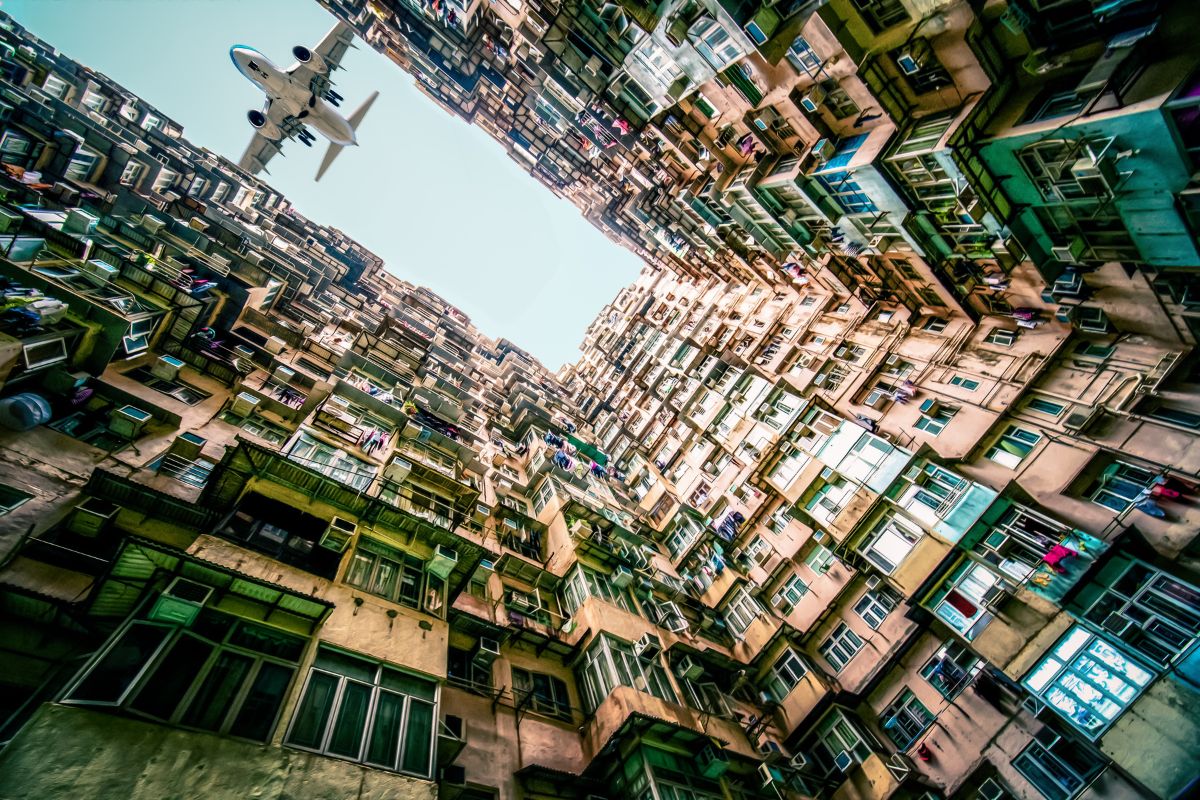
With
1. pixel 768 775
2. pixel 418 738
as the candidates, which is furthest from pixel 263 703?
pixel 768 775

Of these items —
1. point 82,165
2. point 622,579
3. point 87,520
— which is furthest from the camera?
point 82,165

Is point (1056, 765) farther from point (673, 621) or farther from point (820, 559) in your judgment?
point (673, 621)

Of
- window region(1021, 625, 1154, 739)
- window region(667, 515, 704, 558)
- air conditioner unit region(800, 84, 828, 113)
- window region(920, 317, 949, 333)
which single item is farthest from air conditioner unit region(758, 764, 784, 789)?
air conditioner unit region(800, 84, 828, 113)

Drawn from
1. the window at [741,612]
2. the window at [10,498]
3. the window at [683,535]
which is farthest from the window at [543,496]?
the window at [10,498]

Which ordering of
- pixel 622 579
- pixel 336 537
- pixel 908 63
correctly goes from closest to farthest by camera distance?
pixel 336 537 → pixel 908 63 → pixel 622 579

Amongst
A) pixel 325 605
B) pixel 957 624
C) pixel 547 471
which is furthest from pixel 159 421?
pixel 957 624

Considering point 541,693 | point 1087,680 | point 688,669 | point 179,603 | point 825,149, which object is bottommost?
point 541,693

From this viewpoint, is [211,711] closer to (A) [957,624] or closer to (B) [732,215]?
(A) [957,624]
